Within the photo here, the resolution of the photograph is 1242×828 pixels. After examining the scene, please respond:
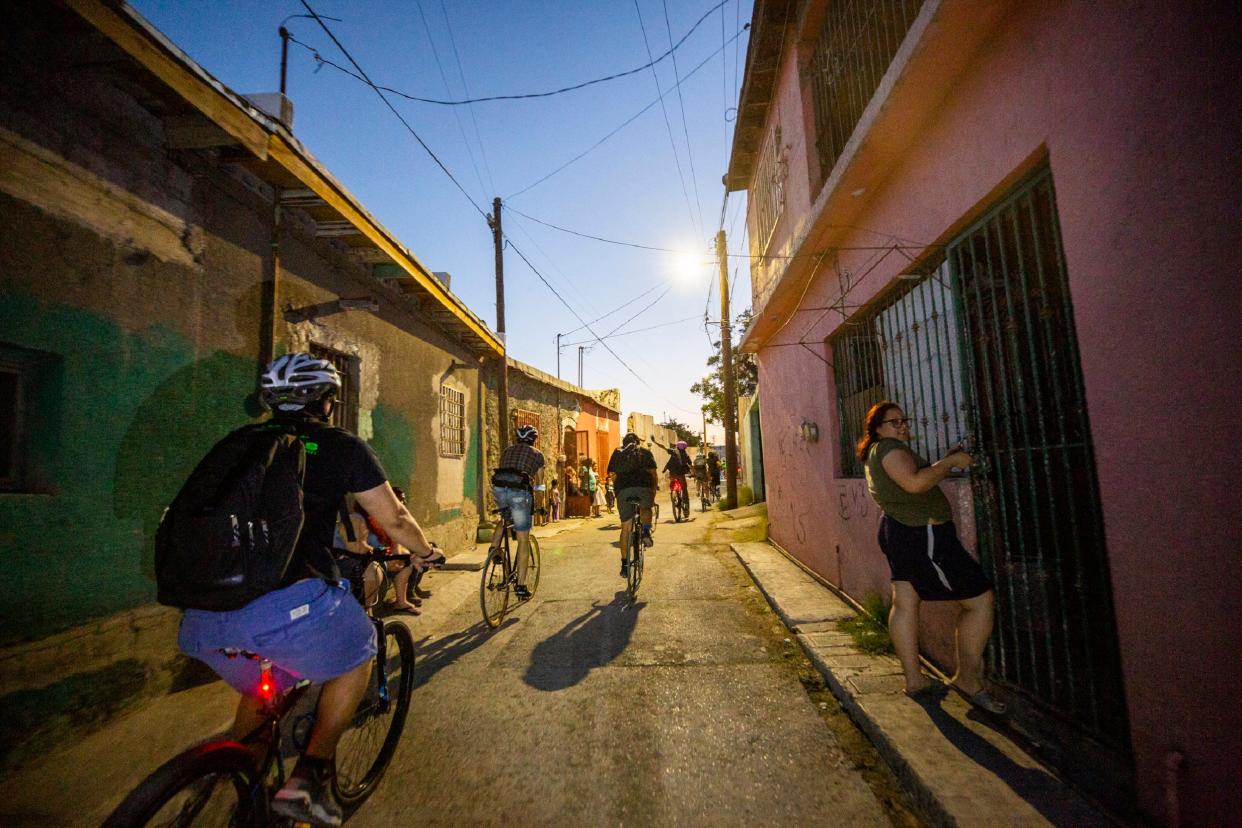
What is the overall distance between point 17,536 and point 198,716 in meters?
1.42

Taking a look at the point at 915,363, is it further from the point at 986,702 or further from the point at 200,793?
the point at 200,793

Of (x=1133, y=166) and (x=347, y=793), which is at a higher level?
(x=1133, y=166)

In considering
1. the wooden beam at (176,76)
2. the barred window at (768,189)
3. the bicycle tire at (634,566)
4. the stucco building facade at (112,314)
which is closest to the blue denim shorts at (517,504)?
the bicycle tire at (634,566)

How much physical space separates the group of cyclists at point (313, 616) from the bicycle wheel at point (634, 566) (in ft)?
12.1

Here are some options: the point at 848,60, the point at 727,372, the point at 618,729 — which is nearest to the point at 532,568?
the point at 618,729

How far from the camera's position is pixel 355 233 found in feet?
18.9

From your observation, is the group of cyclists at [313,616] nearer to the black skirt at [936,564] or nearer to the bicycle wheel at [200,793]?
the bicycle wheel at [200,793]

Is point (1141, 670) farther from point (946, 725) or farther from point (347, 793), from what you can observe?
point (347, 793)

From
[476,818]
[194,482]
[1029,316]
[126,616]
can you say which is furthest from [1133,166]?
[126,616]

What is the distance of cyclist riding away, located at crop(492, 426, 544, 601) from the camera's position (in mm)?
5441

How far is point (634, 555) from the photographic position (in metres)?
5.90

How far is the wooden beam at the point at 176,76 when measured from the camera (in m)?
2.82

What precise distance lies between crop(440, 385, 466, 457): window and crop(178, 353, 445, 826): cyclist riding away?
6.92m

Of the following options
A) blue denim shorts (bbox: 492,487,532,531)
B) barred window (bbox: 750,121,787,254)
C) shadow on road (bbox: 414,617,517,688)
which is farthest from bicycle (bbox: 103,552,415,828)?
barred window (bbox: 750,121,787,254)
